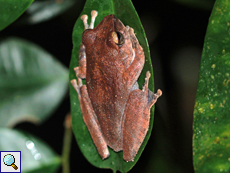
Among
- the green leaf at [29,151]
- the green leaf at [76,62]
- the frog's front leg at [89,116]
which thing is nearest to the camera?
the green leaf at [76,62]

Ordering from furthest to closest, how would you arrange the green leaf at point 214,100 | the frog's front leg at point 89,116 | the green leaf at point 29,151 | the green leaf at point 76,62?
the green leaf at point 29,151 → the frog's front leg at point 89,116 → the green leaf at point 76,62 → the green leaf at point 214,100

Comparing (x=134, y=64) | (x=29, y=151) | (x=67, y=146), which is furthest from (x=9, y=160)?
(x=134, y=64)

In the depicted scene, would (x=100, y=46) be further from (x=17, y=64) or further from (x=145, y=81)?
(x=17, y=64)

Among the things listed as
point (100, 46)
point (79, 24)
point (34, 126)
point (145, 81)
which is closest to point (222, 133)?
point (145, 81)

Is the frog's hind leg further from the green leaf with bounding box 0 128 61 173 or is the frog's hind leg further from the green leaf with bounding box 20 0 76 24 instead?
the green leaf with bounding box 20 0 76 24

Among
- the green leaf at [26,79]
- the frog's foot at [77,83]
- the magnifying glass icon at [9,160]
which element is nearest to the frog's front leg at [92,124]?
the frog's foot at [77,83]

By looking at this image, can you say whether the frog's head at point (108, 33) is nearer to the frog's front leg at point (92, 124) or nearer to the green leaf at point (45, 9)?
the frog's front leg at point (92, 124)

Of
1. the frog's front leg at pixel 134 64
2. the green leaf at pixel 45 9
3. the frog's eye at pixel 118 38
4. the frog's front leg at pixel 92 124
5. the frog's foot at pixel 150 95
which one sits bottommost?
the frog's front leg at pixel 92 124
